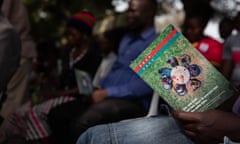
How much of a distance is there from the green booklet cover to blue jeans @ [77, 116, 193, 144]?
96mm

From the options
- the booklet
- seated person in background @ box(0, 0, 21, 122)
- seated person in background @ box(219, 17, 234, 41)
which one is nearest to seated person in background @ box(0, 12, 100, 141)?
the booklet

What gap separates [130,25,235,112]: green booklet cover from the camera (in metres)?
1.59

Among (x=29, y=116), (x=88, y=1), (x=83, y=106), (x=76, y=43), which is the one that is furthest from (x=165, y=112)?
(x=88, y=1)

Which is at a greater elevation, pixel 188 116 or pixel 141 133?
pixel 188 116

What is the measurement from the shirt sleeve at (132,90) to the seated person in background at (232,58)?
73cm

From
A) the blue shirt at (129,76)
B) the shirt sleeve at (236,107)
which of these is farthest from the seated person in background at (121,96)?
the shirt sleeve at (236,107)

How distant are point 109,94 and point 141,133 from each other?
1.47 m

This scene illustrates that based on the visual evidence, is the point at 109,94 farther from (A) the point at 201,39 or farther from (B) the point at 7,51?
(A) the point at 201,39

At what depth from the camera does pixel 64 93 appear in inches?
145

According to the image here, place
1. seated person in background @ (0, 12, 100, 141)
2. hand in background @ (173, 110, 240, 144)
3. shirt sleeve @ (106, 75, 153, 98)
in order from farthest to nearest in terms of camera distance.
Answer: seated person in background @ (0, 12, 100, 141) < shirt sleeve @ (106, 75, 153, 98) < hand in background @ (173, 110, 240, 144)

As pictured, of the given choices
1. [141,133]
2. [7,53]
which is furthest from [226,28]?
[141,133]

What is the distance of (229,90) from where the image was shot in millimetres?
1582

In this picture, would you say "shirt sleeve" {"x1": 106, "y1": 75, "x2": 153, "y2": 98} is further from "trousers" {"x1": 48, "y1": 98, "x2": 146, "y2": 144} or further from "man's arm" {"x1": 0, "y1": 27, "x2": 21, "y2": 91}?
"man's arm" {"x1": 0, "y1": 27, "x2": 21, "y2": 91}

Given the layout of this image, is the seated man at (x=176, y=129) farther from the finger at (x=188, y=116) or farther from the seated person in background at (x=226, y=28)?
the seated person in background at (x=226, y=28)
